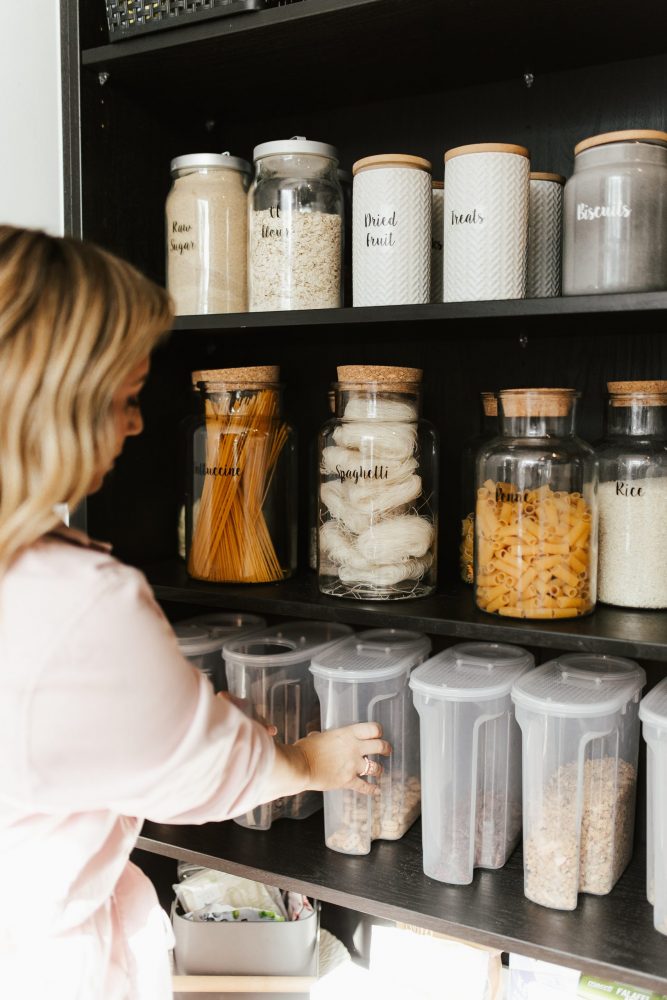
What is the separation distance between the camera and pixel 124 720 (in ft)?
2.68

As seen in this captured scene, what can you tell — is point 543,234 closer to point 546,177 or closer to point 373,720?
point 546,177

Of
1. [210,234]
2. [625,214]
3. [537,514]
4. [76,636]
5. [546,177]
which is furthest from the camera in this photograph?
[210,234]

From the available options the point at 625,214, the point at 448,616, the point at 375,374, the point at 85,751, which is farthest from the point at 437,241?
the point at 85,751

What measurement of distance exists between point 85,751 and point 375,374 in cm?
69

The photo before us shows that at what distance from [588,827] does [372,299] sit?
773mm

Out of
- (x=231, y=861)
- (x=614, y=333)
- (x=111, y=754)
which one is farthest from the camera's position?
(x=614, y=333)

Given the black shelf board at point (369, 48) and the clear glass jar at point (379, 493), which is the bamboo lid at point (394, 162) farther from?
the clear glass jar at point (379, 493)

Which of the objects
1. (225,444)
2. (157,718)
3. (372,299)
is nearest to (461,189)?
(372,299)

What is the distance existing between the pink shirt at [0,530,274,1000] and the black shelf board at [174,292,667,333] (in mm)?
465

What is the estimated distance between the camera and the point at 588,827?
1.19 meters

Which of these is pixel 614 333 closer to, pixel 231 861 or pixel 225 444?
pixel 225 444

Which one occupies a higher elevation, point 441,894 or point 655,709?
point 655,709

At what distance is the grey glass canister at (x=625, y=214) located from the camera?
108 centimetres

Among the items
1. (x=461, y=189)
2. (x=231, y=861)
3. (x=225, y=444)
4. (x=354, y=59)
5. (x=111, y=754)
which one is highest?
(x=354, y=59)
